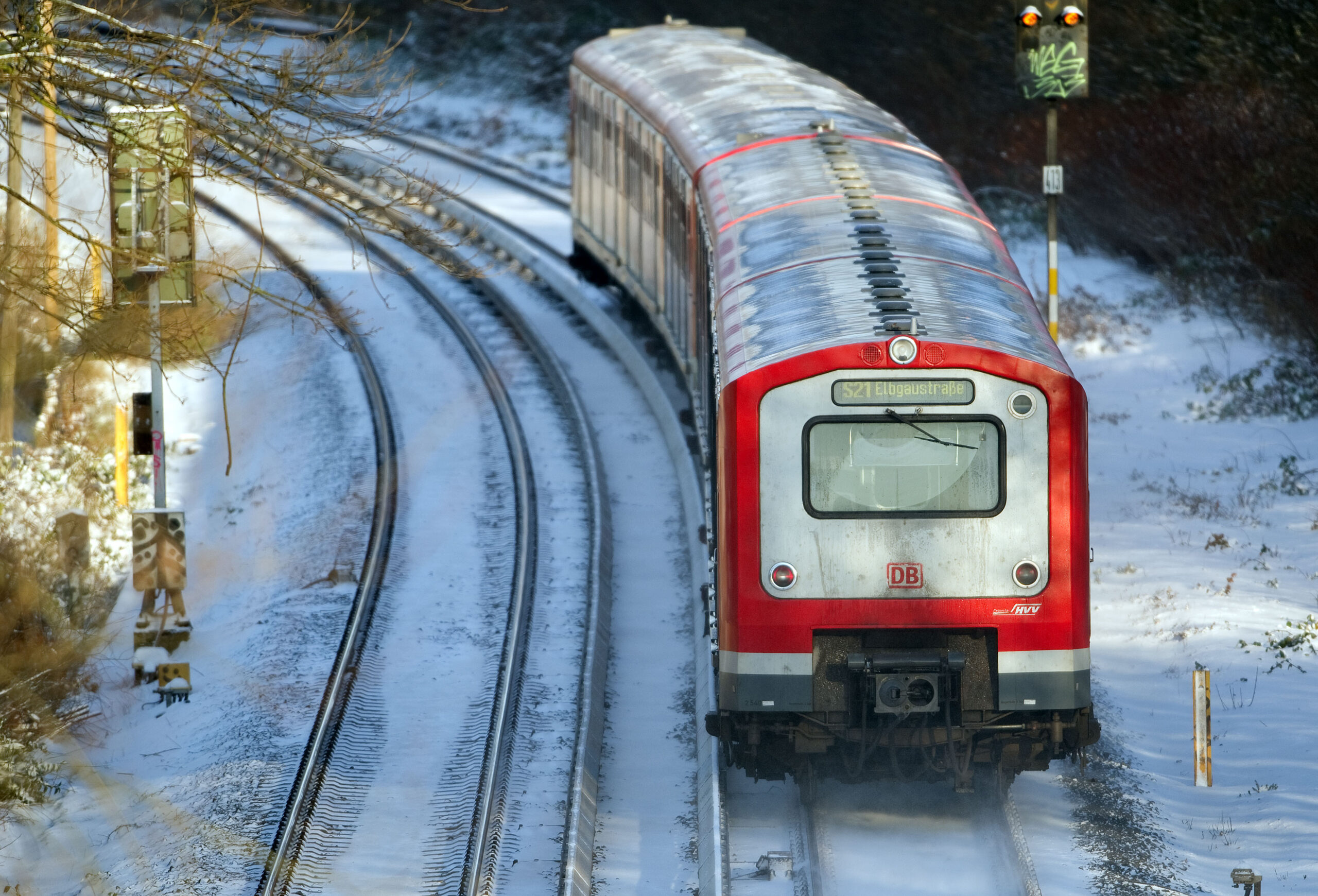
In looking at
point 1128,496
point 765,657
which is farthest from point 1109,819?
point 1128,496

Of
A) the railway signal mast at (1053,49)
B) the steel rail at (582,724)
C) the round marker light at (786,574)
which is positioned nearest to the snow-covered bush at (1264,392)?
the railway signal mast at (1053,49)

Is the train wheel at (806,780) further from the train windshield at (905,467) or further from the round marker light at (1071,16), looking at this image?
the round marker light at (1071,16)

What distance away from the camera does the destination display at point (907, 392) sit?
29.6ft

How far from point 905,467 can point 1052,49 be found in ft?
21.2

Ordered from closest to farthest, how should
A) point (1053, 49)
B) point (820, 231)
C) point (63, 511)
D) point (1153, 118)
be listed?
point (820, 231), point (1053, 49), point (63, 511), point (1153, 118)

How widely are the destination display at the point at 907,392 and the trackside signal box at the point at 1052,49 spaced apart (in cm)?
587

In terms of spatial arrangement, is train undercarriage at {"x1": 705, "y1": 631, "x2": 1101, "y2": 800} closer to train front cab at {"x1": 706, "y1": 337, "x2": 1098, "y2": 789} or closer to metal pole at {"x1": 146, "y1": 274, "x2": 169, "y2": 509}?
train front cab at {"x1": 706, "y1": 337, "x2": 1098, "y2": 789}

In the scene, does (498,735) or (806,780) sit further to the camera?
(498,735)

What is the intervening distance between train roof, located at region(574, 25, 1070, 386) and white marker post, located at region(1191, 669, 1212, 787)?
239 cm

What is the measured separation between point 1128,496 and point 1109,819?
6.42m

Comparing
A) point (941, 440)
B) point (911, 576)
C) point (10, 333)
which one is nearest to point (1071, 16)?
point (941, 440)

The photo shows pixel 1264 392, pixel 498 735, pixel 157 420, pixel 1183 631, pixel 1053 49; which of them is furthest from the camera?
pixel 1264 392

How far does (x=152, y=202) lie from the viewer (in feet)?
43.3

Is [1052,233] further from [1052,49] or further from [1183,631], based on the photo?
[1183,631]
